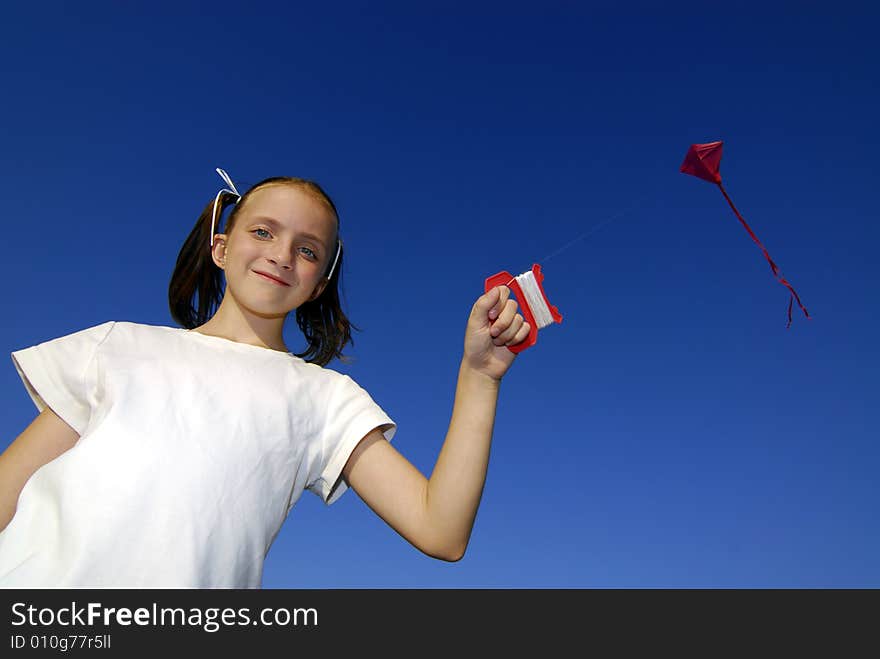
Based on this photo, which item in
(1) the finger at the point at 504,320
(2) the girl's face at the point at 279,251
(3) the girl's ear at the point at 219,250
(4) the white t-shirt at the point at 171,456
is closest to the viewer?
(4) the white t-shirt at the point at 171,456

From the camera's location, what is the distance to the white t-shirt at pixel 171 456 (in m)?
1.88

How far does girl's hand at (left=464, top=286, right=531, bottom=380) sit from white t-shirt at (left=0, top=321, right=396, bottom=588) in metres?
0.37

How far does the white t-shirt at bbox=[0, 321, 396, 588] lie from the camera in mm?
1882

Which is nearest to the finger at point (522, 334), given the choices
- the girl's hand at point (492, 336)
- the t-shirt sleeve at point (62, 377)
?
the girl's hand at point (492, 336)

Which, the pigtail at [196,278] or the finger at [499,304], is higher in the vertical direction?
the pigtail at [196,278]

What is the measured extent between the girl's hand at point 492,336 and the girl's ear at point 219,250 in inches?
48.8

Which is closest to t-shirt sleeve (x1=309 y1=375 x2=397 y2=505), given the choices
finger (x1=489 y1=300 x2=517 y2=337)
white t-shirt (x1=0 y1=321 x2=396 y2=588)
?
white t-shirt (x1=0 y1=321 x2=396 y2=588)

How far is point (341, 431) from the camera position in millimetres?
2314

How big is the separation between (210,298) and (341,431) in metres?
1.13

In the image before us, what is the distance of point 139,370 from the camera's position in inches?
86.0

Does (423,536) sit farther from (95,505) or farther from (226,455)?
(95,505)

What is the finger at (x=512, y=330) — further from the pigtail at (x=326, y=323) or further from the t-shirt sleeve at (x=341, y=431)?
the pigtail at (x=326, y=323)

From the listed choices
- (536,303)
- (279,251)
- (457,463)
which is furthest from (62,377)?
(536,303)
